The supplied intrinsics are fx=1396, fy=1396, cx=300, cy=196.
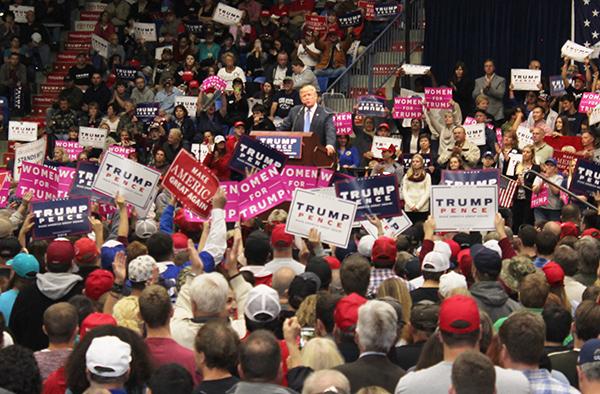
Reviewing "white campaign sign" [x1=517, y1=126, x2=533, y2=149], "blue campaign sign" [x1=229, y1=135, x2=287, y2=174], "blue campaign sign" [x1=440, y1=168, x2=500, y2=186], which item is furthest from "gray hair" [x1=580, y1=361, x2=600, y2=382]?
"white campaign sign" [x1=517, y1=126, x2=533, y2=149]

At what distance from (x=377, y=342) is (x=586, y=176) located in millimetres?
8531

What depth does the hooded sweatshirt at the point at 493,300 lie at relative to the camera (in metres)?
8.57

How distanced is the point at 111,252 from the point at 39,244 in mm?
791

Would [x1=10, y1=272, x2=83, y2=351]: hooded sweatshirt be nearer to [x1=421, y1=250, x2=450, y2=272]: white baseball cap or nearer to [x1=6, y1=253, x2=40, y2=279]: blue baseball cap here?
[x1=6, y1=253, x2=40, y2=279]: blue baseball cap

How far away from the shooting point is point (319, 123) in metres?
16.7

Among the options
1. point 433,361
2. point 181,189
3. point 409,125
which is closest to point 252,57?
point 409,125

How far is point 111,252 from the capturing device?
31.9ft

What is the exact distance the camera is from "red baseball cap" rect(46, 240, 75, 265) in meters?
9.05

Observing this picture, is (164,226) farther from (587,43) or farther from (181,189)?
(587,43)

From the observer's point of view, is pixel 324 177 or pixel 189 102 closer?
pixel 324 177

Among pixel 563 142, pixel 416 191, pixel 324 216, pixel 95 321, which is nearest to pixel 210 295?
pixel 95 321

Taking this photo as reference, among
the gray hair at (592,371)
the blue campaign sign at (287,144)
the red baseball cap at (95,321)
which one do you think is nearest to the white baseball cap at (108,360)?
the red baseball cap at (95,321)

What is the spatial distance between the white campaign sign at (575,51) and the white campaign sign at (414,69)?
2220mm

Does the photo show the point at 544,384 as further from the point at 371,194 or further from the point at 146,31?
the point at 146,31
